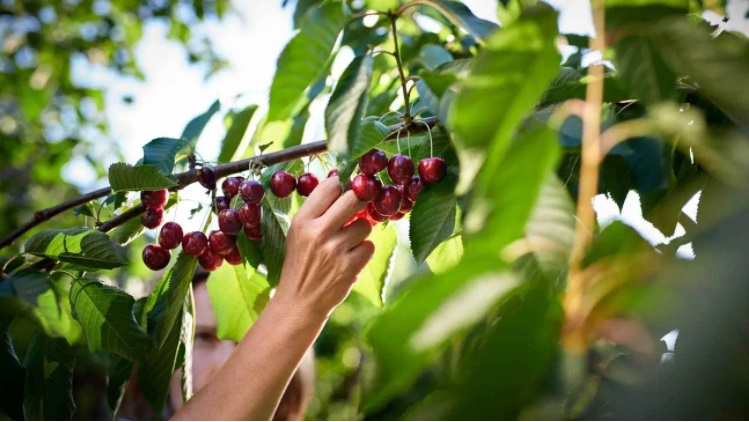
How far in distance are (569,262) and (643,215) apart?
40 centimetres

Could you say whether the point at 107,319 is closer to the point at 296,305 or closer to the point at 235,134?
the point at 296,305

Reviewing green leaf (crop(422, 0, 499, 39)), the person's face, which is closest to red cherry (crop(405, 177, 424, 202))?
green leaf (crop(422, 0, 499, 39))

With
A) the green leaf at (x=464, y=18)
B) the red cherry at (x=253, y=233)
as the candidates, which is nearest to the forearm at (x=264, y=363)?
the red cherry at (x=253, y=233)

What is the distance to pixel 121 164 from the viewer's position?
0.83 meters

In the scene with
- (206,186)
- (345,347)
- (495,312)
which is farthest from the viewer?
(345,347)

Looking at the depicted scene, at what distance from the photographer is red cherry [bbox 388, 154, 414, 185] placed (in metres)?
0.80

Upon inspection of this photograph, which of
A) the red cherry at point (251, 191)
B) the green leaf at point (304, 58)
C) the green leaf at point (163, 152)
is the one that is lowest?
the red cherry at point (251, 191)

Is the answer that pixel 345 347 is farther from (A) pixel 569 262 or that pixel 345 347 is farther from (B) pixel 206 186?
(A) pixel 569 262

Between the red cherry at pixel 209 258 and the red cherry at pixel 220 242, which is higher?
the red cherry at pixel 220 242

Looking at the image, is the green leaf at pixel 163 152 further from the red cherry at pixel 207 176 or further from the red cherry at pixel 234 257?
the red cherry at pixel 234 257

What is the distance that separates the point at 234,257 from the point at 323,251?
0.57 ft

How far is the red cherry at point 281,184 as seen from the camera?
925mm

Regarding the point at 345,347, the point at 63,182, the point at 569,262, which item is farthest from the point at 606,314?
the point at 345,347

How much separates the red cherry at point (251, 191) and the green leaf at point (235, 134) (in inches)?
10.5
